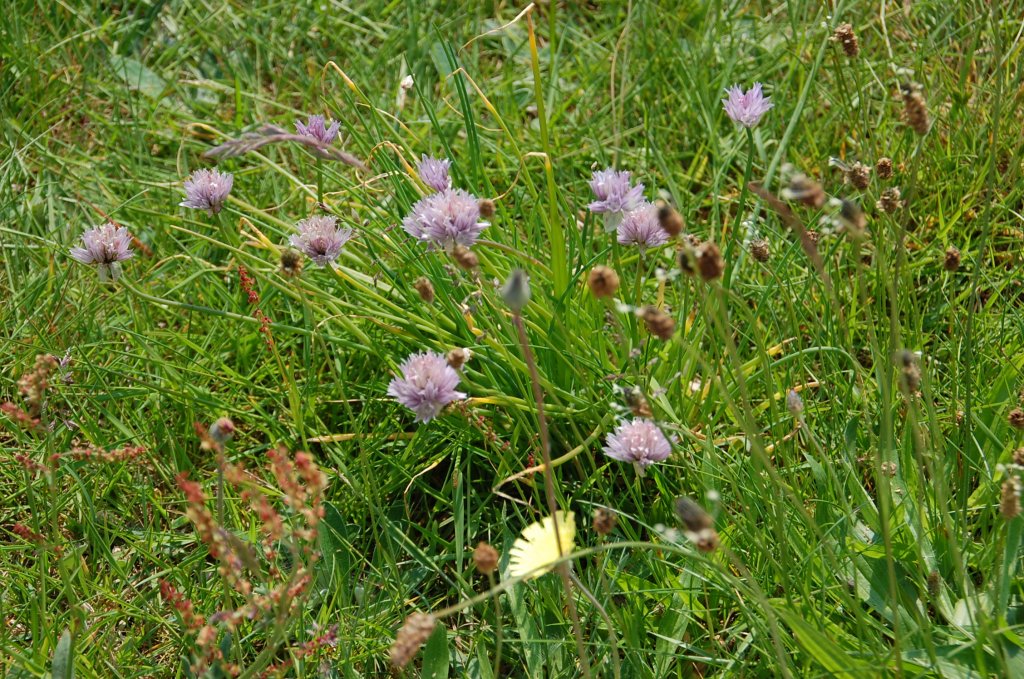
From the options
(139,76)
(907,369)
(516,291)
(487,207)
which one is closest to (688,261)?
(516,291)

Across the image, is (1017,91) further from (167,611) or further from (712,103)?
(167,611)

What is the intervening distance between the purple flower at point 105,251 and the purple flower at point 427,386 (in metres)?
0.59

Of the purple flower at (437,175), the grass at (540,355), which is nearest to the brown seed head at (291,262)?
the grass at (540,355)

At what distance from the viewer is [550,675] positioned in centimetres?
142

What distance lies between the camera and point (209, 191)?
1.66 metres

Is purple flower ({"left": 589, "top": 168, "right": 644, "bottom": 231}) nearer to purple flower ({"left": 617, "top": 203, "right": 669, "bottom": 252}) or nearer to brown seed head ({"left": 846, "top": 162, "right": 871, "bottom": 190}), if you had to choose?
purple flower ({"left": 617, "top": 203, "right": 669, "bottom": 252})

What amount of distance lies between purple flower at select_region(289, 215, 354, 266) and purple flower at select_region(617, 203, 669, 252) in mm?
427

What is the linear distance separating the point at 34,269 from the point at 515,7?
5.03 feet

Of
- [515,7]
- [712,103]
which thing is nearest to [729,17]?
[712,103]

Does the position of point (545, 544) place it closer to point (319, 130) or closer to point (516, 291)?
point (516, 291)

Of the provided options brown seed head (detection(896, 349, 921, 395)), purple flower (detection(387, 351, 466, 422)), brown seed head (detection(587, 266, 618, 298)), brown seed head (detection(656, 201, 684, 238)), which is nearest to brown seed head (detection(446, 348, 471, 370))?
purple flower (detection(387, 351, 466, 422))

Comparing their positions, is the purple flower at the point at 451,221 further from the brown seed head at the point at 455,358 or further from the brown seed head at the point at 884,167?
the brown seed head at the point at 884,167

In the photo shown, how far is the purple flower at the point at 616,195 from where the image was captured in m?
1.51

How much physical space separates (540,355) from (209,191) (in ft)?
2.04
